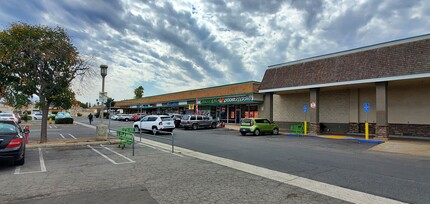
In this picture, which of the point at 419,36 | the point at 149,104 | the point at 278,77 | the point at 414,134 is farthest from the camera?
the point at 149,104

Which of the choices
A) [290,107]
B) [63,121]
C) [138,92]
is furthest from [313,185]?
[138,92]

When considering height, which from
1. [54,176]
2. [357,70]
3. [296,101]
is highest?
[357,70]

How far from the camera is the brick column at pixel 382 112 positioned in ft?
59.8

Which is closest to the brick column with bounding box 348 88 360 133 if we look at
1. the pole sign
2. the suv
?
the pole sign

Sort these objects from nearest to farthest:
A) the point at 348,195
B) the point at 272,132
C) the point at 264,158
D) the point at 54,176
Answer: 1. the point at 348,195
2. the point at 54,176
3. the point at 264,158
4. the point at 272,132

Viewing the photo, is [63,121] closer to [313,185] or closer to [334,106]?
[334,106]

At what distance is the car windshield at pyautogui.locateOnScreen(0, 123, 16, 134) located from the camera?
342 inches

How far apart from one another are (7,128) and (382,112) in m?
21.2

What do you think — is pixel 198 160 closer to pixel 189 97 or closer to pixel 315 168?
pixel 315 168

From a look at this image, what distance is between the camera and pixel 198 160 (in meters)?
10.2

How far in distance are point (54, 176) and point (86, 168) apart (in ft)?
3.82

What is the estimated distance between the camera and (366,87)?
22922mm

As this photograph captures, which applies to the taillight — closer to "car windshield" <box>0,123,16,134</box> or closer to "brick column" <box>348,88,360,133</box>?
"car windshield" <box>0,123,16,134</box>

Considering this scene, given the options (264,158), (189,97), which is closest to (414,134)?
(264,158)
